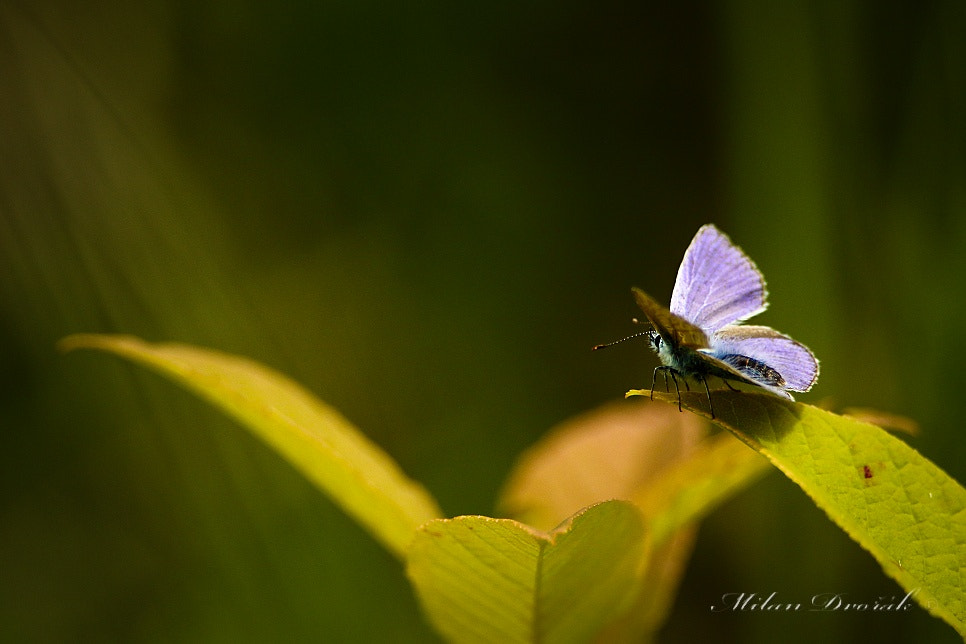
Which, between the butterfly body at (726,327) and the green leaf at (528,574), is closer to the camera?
the green leaf at (528,574)

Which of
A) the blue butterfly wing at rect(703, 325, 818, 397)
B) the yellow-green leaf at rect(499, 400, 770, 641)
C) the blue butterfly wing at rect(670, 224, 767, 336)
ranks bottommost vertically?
the yellow-green leaf at rect(499, 400, 770, 641)

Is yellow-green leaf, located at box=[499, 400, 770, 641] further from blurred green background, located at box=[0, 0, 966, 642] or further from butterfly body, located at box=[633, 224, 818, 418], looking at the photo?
blurred green background, located at box=[0, 0, 966, 642]

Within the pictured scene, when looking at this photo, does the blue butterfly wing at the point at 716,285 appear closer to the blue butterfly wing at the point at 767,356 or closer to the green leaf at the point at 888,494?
the blue butterfly wing at the point at 767,356

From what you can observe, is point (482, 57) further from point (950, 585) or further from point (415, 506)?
point (950, 585)

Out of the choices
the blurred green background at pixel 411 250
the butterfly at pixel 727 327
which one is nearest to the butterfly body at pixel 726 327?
the butterfly at pixel 727 327

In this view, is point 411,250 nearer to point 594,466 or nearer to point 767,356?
point 594,466

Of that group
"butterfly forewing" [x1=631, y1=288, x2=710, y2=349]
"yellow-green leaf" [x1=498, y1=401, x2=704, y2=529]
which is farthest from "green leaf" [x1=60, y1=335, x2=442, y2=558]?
"butterfly forewing" [x1=631, y1=288, x2=710, y2=349]
